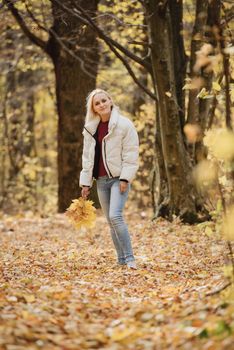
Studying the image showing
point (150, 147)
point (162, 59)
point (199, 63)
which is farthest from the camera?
point (150, 147)

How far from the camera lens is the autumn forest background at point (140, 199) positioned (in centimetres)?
419

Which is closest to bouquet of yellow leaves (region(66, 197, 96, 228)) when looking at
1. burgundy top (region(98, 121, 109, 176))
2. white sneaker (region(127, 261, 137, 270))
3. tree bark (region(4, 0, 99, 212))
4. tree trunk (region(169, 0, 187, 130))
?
burgundy top (region(98, 121, 109, 176))

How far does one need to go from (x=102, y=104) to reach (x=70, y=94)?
267 inches

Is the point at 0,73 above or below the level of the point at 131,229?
above

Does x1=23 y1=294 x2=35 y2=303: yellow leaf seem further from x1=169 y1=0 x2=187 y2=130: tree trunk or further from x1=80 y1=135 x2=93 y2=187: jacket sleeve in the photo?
x1=169 y1=0 x2=187 y2=130: tree trunk

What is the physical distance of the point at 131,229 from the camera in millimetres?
11453

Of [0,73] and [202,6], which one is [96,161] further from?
[0,73]

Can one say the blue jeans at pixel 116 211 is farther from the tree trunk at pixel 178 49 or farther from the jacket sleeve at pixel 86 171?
the tree trunk at pixel 178 49

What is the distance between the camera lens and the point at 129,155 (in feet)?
22.5

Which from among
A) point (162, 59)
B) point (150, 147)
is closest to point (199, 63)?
point (162, 59)

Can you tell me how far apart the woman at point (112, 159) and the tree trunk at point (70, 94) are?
21.5 ft

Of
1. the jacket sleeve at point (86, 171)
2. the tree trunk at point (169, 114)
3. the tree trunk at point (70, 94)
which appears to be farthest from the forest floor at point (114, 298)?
the tree trunk at point (70, 94)

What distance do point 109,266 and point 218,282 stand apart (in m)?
2.19

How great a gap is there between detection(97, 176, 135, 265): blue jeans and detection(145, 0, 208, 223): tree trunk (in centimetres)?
393
